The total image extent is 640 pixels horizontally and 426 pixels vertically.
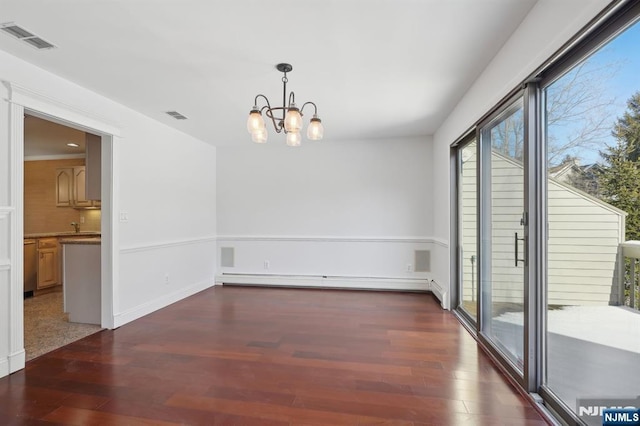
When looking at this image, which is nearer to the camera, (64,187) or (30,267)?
(30,267)

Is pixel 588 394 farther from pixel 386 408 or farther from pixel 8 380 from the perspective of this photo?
pixel 8 380

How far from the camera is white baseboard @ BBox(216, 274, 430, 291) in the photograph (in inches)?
200

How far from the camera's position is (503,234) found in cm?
262

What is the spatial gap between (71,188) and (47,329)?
10.6 ft

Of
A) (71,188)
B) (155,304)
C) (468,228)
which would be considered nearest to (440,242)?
(468,228)

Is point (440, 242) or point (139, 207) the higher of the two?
point (139, 207)

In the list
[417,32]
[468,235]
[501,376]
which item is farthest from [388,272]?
[417,32]

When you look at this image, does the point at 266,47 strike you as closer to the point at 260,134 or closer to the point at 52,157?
the point at 260,134

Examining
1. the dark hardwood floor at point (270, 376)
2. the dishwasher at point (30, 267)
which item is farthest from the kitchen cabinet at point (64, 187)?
the dark hardwood floor at point (270, 376)

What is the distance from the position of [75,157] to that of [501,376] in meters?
7.56

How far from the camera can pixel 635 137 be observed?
137 cm

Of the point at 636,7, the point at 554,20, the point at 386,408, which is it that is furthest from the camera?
the point at 386,408

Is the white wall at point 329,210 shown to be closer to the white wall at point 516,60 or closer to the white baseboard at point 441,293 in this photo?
the white baseboard at point 441,293

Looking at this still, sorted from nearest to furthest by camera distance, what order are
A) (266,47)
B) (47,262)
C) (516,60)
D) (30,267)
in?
(516,60) → (266,47) → (30,267) → (47,262)
